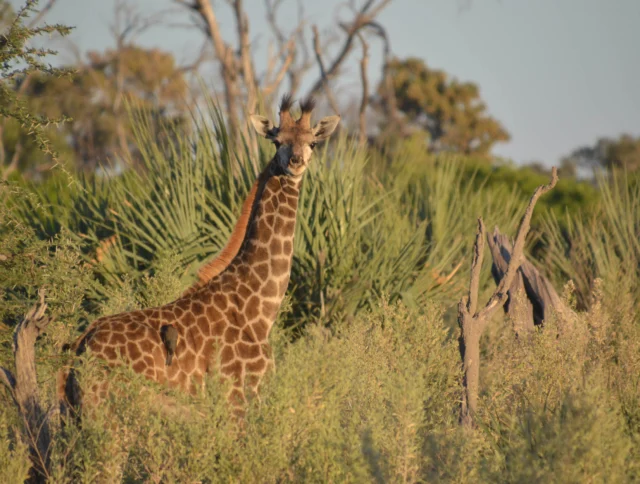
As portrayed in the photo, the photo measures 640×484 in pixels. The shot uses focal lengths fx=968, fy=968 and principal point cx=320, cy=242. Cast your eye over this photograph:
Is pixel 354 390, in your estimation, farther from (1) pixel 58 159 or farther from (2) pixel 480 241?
(1) pixel 58 159

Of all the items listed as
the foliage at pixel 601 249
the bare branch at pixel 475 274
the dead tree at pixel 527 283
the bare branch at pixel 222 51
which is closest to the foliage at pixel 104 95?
the bare branch at pixel 222 51

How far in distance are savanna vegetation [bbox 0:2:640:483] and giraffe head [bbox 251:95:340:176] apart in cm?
141

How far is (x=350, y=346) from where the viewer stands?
7258mm

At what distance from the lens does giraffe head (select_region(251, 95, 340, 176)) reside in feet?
23.6

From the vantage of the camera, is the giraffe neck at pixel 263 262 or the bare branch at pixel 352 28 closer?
the giraffe neck at pixel 263 262

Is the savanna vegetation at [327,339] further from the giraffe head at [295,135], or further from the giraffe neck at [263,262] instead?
the giraffe head at [295,135]

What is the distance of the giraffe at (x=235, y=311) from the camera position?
624 cm

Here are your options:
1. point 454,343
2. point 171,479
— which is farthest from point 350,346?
point 171,479

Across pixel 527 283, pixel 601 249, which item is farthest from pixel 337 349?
pixel 601 249

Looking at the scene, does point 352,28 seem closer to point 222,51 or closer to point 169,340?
point 222,51

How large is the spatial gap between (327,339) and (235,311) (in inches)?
50.0

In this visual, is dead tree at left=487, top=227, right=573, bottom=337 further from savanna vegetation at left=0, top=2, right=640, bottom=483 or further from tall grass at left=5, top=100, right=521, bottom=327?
tall grass at left=5, top=100, right=521, bottom=327

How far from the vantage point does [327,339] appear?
792 centimetres

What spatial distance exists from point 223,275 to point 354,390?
1.28 metres
